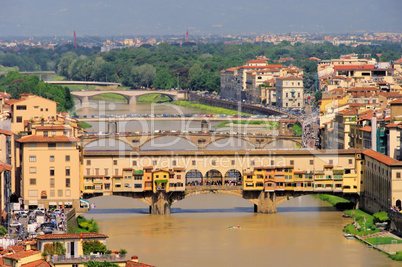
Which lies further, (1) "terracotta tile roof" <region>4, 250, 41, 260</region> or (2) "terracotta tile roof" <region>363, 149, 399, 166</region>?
(2) "terracotta tile roof" <region>363, 149, 399, 166</region>

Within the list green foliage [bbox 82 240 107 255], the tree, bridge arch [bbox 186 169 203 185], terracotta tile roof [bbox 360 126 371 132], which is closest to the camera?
green foliage [bbox 82 240 107 255]

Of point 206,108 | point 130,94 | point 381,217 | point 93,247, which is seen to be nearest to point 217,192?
point 381,217

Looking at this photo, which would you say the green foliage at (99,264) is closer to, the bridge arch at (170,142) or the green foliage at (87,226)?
the green foliage at (87,226)

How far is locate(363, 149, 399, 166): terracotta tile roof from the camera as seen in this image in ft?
114

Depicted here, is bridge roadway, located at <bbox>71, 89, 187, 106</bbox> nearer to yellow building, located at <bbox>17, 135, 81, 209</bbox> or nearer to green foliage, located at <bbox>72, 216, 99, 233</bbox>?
yellow building, located at <bbox>17, 135, 81, 209</bbox>

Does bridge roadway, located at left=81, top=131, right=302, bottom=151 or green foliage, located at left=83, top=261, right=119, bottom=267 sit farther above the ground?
bridge roadway, located at left=81, top=131, right=302, bottom=151

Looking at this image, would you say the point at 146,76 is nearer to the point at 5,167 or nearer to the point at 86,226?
the point at 86,226

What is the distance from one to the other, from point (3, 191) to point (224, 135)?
73.6ft

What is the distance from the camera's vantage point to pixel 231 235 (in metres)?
33.4

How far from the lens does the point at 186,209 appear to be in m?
38.4

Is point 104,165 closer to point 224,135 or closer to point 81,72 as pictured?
point 224,135

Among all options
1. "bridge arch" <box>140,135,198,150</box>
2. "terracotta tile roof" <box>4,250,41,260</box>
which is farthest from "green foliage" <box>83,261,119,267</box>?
"bridge arch" <box>140,135,198,150</box>

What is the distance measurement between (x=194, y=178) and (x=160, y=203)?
4.91 meters

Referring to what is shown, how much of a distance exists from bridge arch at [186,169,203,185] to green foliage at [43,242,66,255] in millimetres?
14757
